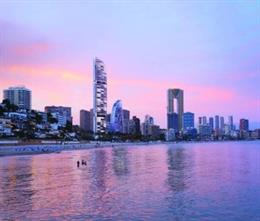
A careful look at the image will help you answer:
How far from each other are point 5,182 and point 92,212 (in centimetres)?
2160

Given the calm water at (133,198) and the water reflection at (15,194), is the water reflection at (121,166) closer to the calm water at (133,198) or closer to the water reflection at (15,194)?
the calm water at (133,198)

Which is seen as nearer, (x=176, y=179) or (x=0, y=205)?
(x=0, y=205)

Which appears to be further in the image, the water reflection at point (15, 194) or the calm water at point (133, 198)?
the water reflection at point (15, 194)

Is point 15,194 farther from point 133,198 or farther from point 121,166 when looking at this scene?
point 121,166

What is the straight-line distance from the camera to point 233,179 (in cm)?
4812

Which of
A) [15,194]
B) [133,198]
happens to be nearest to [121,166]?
[15,194]

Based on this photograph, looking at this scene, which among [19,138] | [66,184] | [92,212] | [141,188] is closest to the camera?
[92,212]

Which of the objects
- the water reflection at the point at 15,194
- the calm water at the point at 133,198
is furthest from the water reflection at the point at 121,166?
the water reflection at the point at 15,194

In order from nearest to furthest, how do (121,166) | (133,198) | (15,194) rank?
(133,198) < (15,194) < (121,166)

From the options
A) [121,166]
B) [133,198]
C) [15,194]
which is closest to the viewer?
[133,198]

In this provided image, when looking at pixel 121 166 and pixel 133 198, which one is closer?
pixel 133 198

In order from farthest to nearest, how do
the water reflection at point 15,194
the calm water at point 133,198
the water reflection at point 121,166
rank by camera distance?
the water reflection at point 121,166 < the water reflection at point 15,194 < the calm water at point 133,198

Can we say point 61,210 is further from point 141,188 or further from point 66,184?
point 66,184

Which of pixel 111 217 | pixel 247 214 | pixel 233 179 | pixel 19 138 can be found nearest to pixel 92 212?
pixel 111 217
